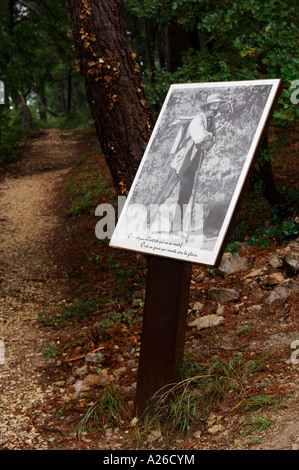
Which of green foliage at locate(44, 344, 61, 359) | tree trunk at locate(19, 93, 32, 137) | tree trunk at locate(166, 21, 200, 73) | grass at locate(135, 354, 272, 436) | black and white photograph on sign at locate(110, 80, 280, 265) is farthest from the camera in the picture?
tree trunk at locate(19, 93, 32, 137)

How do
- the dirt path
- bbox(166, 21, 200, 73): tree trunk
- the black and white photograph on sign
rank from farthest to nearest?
bbox(166, 21, 200, 73): tree trunk → the dirt path → the black and white photograph on sign

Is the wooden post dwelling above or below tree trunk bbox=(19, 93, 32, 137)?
below

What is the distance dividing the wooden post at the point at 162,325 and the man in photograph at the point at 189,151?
284 mm

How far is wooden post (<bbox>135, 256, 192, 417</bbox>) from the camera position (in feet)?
9.41

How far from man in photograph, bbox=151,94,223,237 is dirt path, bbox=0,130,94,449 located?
1769 millimetres

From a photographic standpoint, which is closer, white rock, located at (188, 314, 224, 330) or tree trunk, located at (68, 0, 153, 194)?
tree trunk, located at (68, 0, 153, 194)

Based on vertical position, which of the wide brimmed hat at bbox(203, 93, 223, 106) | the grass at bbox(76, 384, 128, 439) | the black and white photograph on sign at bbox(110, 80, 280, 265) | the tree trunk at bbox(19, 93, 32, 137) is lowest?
the grass at bbox(76, 384, 128, 439)

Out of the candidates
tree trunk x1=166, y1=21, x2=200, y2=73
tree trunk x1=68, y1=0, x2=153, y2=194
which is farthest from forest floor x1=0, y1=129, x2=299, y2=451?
tree trunk x1=166, y1=21, x2=200, y2=73

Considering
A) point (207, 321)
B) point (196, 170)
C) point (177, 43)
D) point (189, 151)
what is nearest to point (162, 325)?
point (196, 170)

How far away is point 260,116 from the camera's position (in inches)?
109

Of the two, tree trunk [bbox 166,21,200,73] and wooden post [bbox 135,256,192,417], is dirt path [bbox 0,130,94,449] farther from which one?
tree trunk [bbox 166,21,200,73]

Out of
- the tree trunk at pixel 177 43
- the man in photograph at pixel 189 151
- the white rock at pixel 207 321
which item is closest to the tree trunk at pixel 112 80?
the man in photograph at pixel 189 151

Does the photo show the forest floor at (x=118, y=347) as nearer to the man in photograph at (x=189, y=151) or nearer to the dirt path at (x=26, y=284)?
the dirt path at (x=26, y=284)
